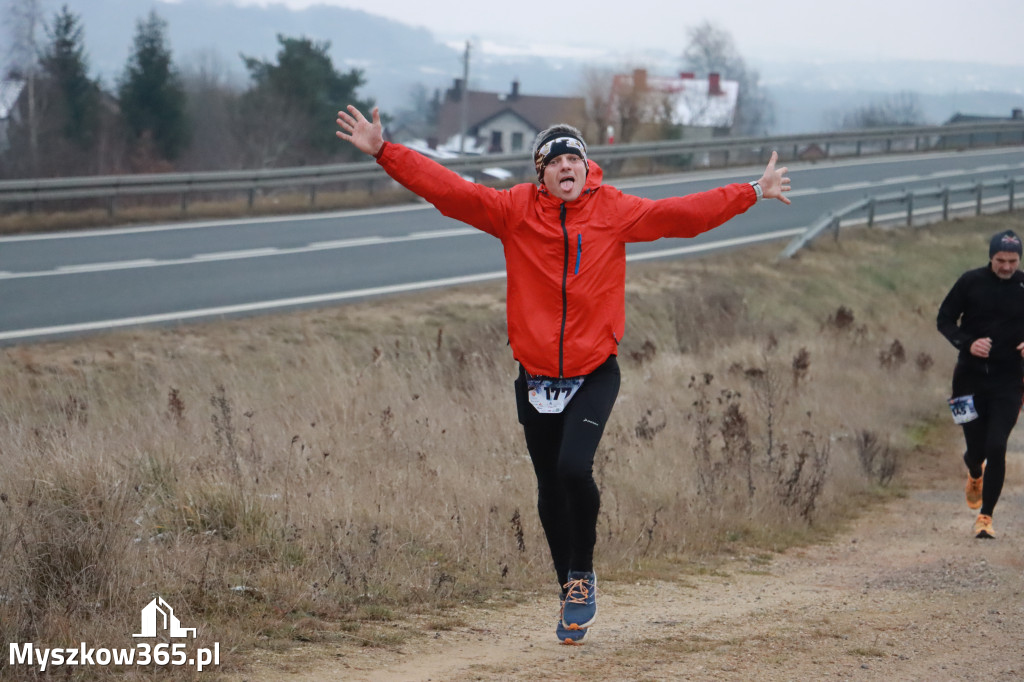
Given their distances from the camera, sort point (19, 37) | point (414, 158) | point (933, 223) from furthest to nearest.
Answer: point (19, 37)
point (933, 223)
point (414, 158)

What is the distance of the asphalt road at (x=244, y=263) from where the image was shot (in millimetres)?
13984

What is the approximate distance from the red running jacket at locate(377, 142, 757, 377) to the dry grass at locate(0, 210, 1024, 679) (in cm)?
159

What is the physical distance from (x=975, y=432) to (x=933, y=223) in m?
18.0

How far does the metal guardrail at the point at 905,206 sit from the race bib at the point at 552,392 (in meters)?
15.7

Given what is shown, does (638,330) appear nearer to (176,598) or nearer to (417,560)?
(417,560)

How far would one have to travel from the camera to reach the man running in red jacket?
5438 millimetres

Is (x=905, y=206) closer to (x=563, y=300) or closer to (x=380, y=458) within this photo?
(x=380, y=458)

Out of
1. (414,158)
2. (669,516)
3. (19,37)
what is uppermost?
(19,37)

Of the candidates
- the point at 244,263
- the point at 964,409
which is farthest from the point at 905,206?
the point at 964,409

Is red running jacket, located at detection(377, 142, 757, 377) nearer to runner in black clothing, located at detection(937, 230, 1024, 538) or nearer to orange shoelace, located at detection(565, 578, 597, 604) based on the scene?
orange shoelace, located at detection(565, 578, 597, 604)

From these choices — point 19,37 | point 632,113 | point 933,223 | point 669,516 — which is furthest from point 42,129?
point 669,516

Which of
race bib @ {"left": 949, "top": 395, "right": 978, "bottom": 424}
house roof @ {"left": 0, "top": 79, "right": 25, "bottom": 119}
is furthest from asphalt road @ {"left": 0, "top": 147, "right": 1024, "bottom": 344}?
house roof @ {"left": 0, "top": 79, "right": 25, "bottom": 119}

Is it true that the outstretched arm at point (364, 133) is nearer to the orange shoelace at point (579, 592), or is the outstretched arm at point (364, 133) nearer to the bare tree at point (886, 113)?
the orange shoelace at point (579, 592)

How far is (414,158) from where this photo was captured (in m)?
5.52
